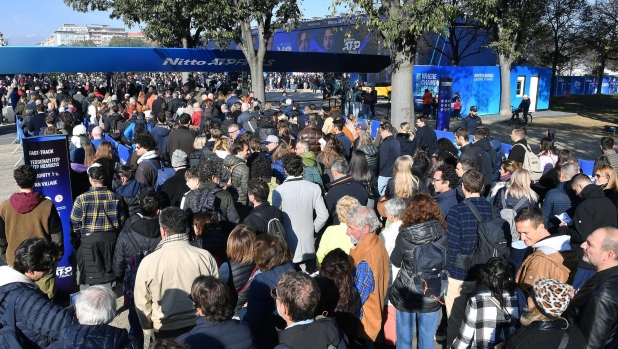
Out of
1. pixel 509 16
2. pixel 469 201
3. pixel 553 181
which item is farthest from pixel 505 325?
pixel 509 16

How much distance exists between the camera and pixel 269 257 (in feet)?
13.0

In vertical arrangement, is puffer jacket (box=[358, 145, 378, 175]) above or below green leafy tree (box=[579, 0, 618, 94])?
below

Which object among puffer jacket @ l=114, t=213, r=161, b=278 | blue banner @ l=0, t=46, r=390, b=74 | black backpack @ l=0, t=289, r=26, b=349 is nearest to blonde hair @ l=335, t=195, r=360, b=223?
puffer jacket @ l=114, t=213, r=161, b=278

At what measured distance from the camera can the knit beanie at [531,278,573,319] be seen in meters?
→ 2.97

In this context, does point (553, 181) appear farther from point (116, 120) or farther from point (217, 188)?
point (116, 120)

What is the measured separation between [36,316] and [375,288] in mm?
2463

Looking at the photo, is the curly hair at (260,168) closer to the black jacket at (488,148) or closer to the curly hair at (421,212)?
the curly hair at (421,212)

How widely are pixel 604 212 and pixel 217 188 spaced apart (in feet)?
13.5

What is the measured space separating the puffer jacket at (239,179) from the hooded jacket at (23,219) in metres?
2.20

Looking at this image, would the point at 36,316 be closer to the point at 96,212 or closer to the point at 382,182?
the point at 96,212

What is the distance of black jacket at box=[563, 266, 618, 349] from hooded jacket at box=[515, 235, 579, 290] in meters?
0.85

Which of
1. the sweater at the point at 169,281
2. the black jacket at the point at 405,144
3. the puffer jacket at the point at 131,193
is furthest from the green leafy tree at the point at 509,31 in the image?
the sweater at the point at 169,281

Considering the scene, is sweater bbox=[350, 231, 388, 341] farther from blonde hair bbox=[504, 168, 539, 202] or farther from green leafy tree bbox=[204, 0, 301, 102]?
green leafy tree bbox=[204, 0, 301, 102]

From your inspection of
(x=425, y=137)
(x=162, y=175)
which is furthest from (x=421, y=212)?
(x=425, y=137)
